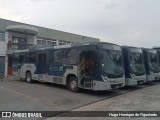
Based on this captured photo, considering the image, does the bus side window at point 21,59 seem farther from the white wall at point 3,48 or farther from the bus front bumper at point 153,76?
the bus front bumper at point 153,76

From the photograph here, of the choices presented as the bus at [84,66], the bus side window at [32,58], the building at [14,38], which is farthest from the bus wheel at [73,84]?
the building at [14,38]

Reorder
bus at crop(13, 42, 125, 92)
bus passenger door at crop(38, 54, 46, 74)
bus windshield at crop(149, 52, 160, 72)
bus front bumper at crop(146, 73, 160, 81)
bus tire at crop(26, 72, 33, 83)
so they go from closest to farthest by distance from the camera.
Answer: bus at crop(13, 42, 125, 92) → bus passenger door at crop(38, 54, 46, 74) → bus front bumper at crop(146, 73, 160, 81) → bus windshield at crop(149, 52, 160, 72) → bus tire at crop(26, 72, 33, 83)

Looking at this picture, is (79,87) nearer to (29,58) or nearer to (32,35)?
(29,58)

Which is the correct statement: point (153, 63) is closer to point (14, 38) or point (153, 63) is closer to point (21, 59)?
point (21, 59)

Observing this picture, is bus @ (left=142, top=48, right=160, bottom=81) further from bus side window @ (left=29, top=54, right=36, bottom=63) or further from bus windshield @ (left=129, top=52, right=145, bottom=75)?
bus side window @ (left=29, top=54, right=36, bottom=63)

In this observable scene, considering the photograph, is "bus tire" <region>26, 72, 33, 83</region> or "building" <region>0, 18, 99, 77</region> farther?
"building" <region>0, 18, 99, 77</region>

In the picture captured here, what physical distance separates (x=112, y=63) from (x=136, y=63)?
308cm

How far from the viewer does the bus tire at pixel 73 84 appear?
12.3m

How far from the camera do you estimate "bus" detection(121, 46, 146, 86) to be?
13273 millimetres

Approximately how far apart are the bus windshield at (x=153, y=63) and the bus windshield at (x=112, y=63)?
16.0 feet

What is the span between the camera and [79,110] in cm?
828

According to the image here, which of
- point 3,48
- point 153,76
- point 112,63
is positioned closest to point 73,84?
point 112,63

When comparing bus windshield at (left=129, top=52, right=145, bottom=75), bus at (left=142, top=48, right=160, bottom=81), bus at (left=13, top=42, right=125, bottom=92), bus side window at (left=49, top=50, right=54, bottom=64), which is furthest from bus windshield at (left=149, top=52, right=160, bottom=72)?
bus side window at (left=49, top=50, right=54, bottom=64)

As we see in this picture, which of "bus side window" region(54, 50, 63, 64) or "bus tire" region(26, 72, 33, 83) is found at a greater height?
"bus side window" region(54, 50, 63, 64)
